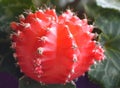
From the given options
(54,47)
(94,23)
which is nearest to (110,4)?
(94,23)

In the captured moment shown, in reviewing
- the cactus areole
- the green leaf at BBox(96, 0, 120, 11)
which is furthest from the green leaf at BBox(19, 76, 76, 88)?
the green leaf at BBox(96, 0, 120, 11)

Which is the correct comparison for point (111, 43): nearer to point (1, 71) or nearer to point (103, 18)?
point (103, 18)

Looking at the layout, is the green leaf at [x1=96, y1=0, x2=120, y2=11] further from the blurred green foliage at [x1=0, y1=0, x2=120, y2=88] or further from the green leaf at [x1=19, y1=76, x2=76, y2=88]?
the green leaf at [x1=19, y1=76, x2=76, y2=88]

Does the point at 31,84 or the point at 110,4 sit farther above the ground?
the point at 110,4

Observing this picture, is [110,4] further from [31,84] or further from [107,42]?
[31,84]

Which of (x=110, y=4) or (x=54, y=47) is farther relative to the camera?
(x=110, y=4)

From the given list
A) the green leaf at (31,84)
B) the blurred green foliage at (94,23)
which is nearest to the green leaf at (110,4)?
the blurred green foliage at (94,23)
